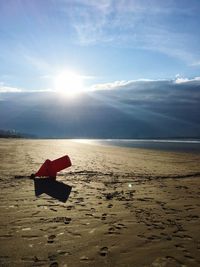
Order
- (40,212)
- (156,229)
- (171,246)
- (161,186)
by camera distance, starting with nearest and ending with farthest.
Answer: (171,246) → (156,229) → (40,212) → (161,186)

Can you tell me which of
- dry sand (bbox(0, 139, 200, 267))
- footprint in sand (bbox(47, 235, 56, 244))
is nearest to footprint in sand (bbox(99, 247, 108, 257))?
dry sand (bbox(0, 139, 200, 267))

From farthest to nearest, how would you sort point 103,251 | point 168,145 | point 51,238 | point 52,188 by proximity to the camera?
1. point 168,145
2. point 52,188
3. point 51,238
4. point 103,251

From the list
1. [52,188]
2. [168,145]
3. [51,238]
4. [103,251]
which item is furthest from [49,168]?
[168,145]

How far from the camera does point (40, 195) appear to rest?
38.5 feet

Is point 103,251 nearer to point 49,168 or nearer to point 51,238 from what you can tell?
point 51,238

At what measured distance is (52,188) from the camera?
43.7ft

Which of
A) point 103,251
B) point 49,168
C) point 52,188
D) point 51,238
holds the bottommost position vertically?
point 103,251

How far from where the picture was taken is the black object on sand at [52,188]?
1188 cm

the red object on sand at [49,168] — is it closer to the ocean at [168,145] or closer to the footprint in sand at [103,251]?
the footprint in sand at [103,251]

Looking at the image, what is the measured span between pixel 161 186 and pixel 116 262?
8.81 m

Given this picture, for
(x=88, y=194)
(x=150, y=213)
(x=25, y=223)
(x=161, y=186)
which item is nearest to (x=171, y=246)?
(x=150, y=213)

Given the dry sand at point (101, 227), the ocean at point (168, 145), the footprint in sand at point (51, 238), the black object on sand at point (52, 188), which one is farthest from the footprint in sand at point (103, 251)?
the ocean at point (168, 145)

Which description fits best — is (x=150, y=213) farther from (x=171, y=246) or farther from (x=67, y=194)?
(x=67, y=194)

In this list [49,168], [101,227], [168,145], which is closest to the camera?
[101,227]
